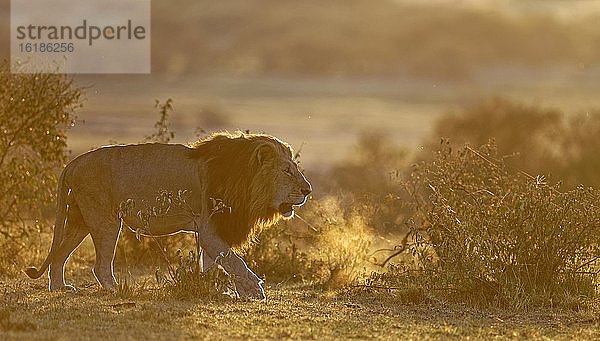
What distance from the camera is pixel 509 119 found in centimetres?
4178

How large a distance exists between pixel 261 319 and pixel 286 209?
2.08m

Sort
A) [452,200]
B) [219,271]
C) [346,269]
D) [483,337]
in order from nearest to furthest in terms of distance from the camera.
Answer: [483,337]
[219,271]
[452,200]
[346,269]

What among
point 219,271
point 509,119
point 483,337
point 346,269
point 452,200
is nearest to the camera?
point 483,337

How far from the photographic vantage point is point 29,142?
54.9 ft

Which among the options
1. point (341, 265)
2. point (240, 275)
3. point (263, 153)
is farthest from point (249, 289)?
point (341, 265)

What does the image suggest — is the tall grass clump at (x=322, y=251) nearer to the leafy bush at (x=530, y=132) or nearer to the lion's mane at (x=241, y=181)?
the lion's mane at (x=241, y=181)

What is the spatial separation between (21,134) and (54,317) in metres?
5.82

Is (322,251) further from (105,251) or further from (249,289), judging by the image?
(105,251)

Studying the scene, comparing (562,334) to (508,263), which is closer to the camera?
(562,334)

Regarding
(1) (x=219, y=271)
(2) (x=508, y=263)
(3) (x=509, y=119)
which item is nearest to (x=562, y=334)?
(2) (x=508, y=263)

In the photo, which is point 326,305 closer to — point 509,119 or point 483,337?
point 483,337

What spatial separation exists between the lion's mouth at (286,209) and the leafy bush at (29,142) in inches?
177

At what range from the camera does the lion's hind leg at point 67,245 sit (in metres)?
13.9

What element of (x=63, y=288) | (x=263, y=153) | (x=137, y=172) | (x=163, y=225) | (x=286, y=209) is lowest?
(x=63, y=288)
